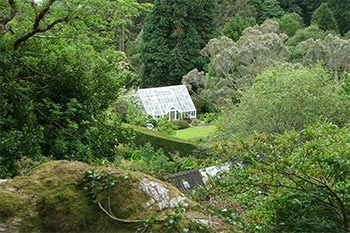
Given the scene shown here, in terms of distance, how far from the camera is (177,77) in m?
32.3

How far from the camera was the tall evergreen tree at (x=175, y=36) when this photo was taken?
3136 centimetres

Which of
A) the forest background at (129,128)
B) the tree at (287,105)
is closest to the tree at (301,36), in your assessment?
the forest background at (129,128)

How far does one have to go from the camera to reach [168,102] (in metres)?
28.9

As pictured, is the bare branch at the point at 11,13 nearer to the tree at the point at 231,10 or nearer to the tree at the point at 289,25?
the tree at the point at 289,25

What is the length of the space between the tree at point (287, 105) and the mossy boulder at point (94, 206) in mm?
10661

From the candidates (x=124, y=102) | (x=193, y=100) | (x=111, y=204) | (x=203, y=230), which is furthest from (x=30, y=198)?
(x=193, y=100)

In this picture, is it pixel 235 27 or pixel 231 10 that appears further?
pixel 231 10

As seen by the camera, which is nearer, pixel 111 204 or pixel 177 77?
pixel 111 204

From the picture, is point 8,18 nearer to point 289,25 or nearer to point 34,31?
point 34,31

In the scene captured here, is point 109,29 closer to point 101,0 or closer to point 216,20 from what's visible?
point 101,0

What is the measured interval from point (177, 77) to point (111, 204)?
29519 mm

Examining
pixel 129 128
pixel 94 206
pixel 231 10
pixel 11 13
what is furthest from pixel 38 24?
pixel 231 10

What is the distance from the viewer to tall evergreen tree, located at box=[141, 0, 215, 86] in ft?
103

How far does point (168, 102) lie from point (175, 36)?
207 inches
